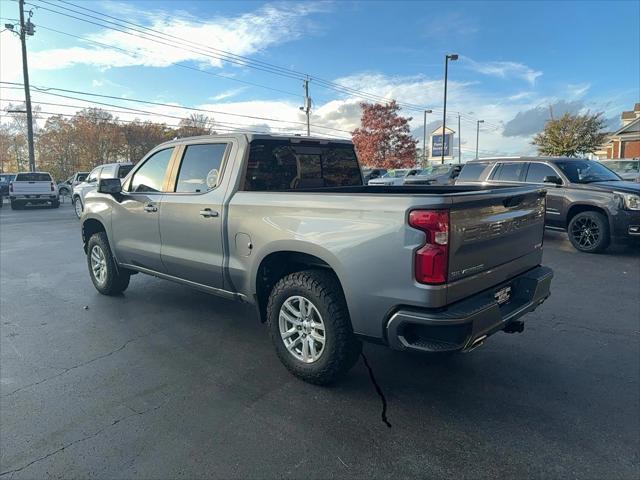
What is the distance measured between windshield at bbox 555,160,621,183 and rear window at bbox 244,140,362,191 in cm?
572

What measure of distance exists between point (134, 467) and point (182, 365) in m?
1.30

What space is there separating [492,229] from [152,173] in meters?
3.65

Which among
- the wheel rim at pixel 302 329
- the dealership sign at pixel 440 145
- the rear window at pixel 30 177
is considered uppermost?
the dealership sign at pixel 440 145

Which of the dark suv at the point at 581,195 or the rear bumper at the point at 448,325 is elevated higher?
the dark suv at the point at 581,195

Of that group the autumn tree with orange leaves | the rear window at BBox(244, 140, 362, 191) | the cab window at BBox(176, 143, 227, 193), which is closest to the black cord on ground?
the rear window at BBox(244, 140, 362, 191)

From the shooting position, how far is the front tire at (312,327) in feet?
10.1

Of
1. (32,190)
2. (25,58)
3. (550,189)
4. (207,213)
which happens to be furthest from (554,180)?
(25,58)

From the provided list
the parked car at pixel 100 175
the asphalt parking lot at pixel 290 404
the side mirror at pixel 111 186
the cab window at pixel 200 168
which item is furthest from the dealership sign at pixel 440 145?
the cab window at pixel 200 168

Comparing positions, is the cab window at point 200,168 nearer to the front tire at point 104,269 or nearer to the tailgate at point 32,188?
the front tire at point 104,269

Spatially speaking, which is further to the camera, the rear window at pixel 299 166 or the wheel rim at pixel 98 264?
the wheel rim at pixel 98 264

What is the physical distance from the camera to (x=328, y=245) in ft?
9.84

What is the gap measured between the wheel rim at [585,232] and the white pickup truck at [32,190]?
22760mm

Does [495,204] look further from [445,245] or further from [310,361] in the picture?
[310,361]

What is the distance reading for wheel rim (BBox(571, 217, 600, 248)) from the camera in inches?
316
